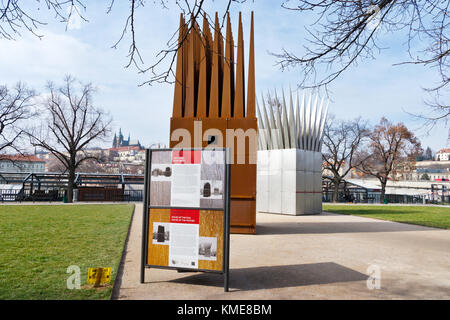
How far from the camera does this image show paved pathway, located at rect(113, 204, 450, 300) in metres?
4.49

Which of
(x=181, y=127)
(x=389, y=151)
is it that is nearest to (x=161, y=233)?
(x=181, y=127)

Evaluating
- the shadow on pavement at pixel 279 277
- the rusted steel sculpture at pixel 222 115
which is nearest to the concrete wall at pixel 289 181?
the rusted steel sculpture at pixel 222 115

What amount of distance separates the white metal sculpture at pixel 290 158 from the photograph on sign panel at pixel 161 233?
13692 millimetres

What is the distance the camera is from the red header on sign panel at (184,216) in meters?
4.94

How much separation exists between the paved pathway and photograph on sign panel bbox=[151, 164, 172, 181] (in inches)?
62.7

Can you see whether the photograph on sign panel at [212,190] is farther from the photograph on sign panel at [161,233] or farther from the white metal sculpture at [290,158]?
the white metal sculpture at [290,158]

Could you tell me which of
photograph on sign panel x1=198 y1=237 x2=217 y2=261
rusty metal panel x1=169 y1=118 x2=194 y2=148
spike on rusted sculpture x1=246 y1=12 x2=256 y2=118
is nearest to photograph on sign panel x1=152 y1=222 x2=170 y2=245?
photograph on sign panel x1=198 y1=237 x2=217 y2=261

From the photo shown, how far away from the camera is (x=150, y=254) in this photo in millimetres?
5074

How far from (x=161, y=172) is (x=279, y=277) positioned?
→ 2.57 meters

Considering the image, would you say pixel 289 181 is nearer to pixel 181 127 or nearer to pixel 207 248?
pixel 181 127

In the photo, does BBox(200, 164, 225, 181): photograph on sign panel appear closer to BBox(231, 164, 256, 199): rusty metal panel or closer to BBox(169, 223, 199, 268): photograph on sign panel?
BBox(169, 223, 199, 268): photograph on sign panel
